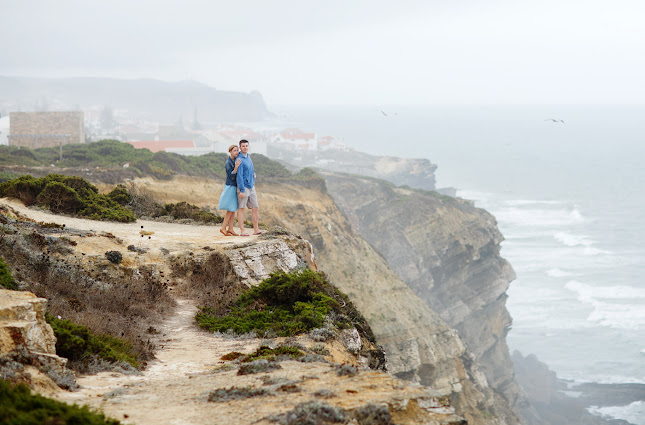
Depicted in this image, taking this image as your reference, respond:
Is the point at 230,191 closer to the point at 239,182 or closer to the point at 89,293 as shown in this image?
the point at 239,182

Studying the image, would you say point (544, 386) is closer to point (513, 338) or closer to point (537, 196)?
point (513, 338)

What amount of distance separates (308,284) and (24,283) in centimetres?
415

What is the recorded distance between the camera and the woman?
512 inches

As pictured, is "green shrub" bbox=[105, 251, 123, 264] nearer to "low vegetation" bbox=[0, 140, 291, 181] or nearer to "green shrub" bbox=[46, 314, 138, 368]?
"green shrub" bbox=[46, 314, 138, 368]

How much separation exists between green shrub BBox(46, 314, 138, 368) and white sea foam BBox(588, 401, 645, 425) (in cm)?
3534

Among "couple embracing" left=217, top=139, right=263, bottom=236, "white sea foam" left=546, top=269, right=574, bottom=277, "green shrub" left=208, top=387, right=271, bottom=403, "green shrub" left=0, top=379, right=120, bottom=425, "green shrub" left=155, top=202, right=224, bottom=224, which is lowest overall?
"white sea foam" left=546, top=269, right=574, bottom=277

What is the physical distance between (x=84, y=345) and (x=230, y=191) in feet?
22.4

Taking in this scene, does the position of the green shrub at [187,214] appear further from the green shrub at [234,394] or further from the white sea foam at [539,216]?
the white sea foam at [539,216]

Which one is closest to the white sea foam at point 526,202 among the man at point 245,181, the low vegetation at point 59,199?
the low vegetation at point 59,199

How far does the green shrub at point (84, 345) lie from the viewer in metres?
6.64

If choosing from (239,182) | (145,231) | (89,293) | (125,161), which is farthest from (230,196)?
(125,161)

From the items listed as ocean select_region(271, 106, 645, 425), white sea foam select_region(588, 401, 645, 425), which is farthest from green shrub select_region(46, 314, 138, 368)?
white sea foam select_region(588, 401, 645, 425)

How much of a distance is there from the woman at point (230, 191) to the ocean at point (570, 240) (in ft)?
64.6

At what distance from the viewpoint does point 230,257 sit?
11992 mm
